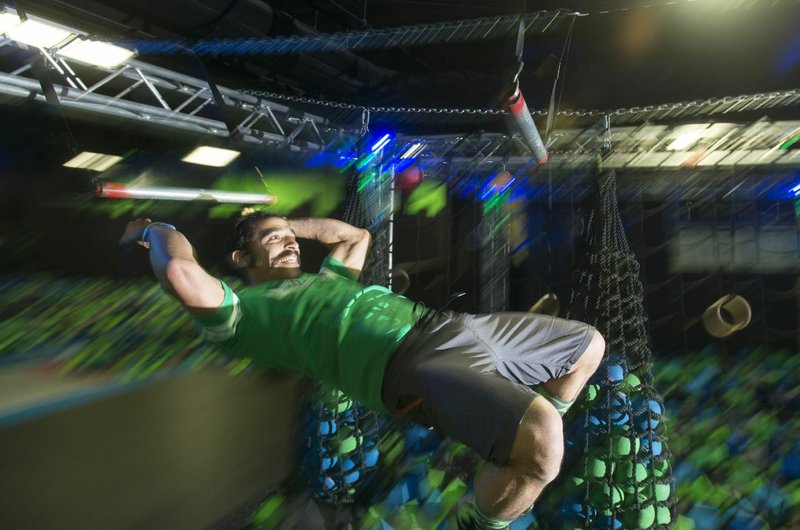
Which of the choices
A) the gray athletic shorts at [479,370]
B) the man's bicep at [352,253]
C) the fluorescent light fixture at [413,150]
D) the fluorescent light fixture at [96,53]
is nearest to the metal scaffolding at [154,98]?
the fluorescent light fixture at [96,53]

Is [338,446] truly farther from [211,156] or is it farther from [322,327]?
[211,156]

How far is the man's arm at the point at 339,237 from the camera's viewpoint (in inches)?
85.7

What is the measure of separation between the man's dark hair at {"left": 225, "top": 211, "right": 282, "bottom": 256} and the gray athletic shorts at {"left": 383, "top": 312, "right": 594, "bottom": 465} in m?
0.84

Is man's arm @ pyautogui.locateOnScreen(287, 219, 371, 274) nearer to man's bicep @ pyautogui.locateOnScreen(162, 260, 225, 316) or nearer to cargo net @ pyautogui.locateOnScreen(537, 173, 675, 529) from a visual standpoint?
man's bicep @ pyautogui.locateOnScreen(162, 260, 225, 316)

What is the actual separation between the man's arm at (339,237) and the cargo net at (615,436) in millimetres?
1158

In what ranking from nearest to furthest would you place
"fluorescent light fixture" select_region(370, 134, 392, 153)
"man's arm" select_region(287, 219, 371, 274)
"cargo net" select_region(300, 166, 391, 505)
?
"man's arm" select_region(287, 219, 371, 274) < "cargo net" select_region(300, 166, 391, 505) < "fluorescent light fixture" select_region(370, 134, 392, 153)

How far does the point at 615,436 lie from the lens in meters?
2.00

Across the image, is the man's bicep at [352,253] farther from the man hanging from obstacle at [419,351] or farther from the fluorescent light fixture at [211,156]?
the fluorescent light fixture at [211,156]

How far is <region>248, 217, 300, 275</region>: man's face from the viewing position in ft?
6.33

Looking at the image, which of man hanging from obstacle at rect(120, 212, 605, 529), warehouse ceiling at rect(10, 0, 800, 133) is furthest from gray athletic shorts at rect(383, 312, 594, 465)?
warehouse ceiling at rect(10, 0, 800, 133)

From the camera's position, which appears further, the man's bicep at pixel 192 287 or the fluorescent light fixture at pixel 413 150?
the fluorescent light fixture at pixel 413 150

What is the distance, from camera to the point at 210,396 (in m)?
2.92

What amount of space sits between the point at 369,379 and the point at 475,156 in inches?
83.4

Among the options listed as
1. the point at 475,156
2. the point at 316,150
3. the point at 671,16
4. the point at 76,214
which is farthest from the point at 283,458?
the point at 671,16
